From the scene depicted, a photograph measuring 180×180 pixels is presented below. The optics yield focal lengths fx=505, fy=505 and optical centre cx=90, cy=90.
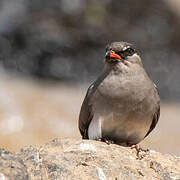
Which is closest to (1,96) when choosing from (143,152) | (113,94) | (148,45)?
(148,45)

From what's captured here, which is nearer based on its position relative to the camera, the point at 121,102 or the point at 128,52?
the point at 121,102

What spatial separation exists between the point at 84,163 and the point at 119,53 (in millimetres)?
3188

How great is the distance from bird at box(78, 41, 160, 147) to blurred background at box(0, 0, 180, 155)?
1065 cm

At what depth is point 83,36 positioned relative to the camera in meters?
24.4

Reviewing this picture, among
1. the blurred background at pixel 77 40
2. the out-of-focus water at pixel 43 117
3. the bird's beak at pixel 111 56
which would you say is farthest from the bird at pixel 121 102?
the blurred background at pixel 77 40

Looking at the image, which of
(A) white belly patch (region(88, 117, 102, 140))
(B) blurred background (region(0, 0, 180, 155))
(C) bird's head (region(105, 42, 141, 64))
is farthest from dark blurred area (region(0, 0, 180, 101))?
(A) white belly patch (region(88, 117, 102, 140))

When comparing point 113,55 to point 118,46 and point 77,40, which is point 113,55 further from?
point 77,40

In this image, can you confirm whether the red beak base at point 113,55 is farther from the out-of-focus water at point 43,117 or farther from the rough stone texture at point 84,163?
Answer: the out-of-focus water at point 43,117

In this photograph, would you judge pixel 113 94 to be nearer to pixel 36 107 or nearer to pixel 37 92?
pixel 36 107

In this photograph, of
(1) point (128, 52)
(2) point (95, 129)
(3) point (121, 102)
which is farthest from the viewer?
(1) point (128, 52)

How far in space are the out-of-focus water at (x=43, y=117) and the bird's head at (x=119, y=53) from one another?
747cm

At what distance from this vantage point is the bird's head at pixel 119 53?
9.99 metres

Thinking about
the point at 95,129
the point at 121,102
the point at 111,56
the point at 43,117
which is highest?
the point at 111,56

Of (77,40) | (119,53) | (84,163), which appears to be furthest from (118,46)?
(77,40)
